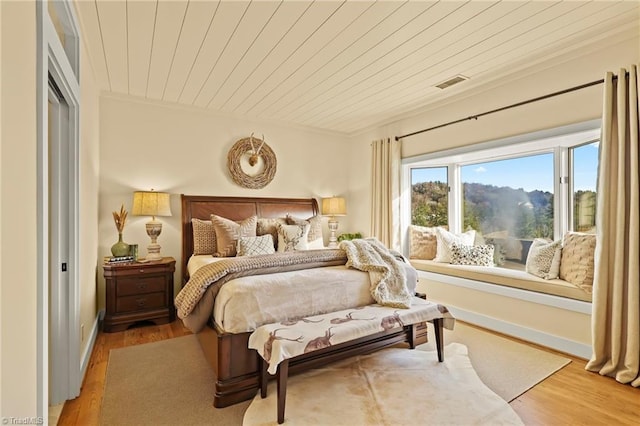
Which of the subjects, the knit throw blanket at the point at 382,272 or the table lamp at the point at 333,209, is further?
the table lamp at the point at 333,209

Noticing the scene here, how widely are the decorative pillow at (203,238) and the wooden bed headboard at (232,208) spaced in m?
0.18

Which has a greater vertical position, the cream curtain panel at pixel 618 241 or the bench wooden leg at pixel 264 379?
the cream curtain panel at pixel 618 241

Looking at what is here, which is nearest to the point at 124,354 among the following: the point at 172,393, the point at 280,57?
the point at 172,393

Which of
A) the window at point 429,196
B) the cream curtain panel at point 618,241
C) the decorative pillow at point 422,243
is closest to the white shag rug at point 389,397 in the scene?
the cream curtain panel at point 618,241

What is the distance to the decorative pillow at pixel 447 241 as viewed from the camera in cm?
400

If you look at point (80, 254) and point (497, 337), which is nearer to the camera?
point (80, 254)

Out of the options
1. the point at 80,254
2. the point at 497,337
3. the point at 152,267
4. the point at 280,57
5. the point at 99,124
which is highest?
the point at 280,57

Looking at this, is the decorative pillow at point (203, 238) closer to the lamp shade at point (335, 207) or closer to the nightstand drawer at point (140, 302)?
the nightstand drawer at point (140, 302)

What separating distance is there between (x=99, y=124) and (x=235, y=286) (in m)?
2.72

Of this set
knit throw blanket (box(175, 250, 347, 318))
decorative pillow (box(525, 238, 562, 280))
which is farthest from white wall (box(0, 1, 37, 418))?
decorative pillow (box(525, 238, 562, 280))

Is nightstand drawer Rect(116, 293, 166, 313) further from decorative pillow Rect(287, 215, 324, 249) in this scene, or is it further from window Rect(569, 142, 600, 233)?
window Rect(569, 142, 600, 233)

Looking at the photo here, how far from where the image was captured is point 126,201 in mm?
3717

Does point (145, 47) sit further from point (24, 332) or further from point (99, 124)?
point (24, 332)

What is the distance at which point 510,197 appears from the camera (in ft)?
12.6
